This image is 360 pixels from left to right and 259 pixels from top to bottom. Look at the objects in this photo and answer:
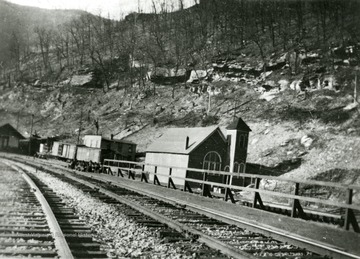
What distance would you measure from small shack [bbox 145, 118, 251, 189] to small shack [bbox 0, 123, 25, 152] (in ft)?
127

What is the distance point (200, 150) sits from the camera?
37531mm

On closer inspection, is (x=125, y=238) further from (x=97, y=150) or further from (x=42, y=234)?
(x=97, y=150)

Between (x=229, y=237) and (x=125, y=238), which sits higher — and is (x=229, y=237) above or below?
above

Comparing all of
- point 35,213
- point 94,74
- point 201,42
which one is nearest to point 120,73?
point 94,74

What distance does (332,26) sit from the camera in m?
62.3

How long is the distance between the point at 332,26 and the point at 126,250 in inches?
2552

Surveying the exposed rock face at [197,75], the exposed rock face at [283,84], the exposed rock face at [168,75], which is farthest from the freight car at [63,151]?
the exposed rock face at [283,84]

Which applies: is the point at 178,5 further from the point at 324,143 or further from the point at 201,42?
the point at 324,143

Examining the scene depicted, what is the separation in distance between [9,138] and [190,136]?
47114mm

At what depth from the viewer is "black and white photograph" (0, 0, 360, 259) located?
22.9ft

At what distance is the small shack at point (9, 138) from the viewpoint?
6906cm

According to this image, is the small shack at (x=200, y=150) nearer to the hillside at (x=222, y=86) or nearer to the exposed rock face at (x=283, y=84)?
the hillside at (x=222, y=86)

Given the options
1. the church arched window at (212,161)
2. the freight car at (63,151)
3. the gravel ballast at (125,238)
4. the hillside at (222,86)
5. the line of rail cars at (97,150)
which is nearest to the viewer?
the gravel ballast at (125,238)

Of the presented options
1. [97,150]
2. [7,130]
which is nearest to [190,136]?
[97,150]
